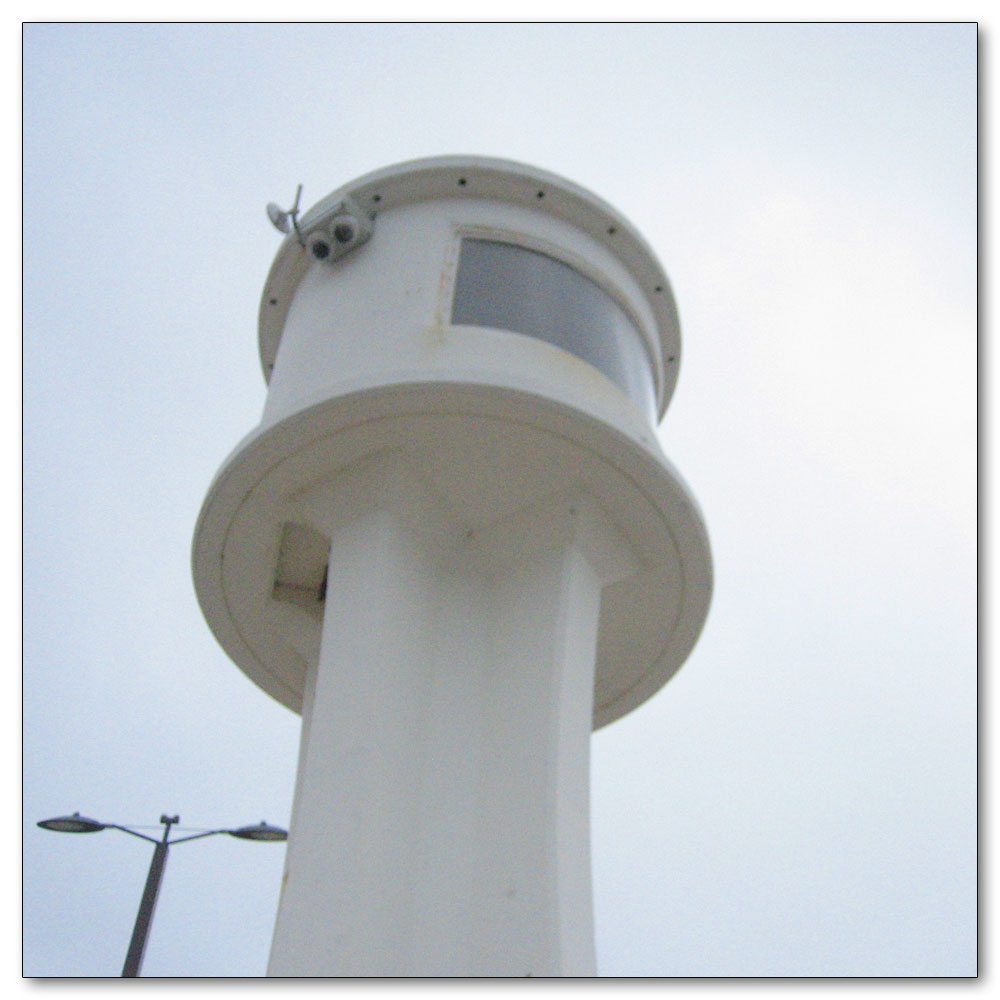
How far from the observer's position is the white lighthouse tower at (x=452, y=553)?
7129 mm

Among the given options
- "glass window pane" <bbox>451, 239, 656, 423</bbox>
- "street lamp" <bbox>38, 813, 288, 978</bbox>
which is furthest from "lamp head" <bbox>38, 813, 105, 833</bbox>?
"glass window pane" <bbox>451, 239, 656, 423</bbox>

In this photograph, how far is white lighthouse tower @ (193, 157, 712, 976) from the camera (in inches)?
281

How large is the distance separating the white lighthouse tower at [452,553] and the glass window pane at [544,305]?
0.07ft

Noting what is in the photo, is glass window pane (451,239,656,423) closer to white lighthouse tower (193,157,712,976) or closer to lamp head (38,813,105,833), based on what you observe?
white lighthouse tower (193,157,712,976)

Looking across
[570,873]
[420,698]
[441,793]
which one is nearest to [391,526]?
[420,698]

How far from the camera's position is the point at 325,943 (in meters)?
6.70

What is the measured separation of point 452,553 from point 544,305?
1825 mm

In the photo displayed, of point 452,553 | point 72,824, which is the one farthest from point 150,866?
point 452,553

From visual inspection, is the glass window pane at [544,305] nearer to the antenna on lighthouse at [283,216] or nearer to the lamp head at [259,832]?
the antenna on lighthouse at [283,216]

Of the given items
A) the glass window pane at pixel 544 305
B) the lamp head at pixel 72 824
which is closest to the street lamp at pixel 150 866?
the lamp head at pixel 72 824

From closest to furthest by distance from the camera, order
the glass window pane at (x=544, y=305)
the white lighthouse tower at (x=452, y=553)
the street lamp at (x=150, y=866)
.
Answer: the white lighthouse tower at (x=452, y=553) < the glass window pane at (x=544, y=305) < the street lamp at (x=150, y=866)

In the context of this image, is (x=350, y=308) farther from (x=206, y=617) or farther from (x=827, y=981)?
(x=827, y=981)

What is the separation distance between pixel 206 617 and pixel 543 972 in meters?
3.79

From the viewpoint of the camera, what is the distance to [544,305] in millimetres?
8648
